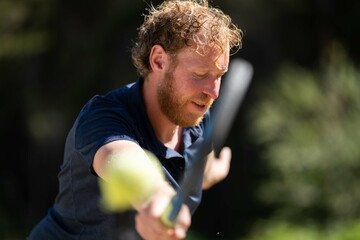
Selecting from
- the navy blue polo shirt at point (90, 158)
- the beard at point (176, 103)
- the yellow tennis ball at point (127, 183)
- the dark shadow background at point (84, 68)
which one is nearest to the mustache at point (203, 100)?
the beard at point (176, 103)

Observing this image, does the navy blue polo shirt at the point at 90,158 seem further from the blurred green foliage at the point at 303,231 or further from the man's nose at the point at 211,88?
the blurred green foliage at the point at 303,231

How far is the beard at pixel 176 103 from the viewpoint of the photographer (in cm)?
313

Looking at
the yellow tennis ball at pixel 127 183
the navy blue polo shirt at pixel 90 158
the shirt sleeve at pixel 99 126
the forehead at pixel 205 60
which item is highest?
the yellow tennis ball at pixel 127 183

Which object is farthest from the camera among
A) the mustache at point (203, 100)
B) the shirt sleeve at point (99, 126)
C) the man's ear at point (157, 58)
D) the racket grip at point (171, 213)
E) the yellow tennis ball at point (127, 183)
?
the man's ear at point (157, 58)

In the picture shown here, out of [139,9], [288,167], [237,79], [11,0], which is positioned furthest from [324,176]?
[237,79]

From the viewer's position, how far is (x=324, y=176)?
7.19 meters

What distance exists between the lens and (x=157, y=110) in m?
3.25

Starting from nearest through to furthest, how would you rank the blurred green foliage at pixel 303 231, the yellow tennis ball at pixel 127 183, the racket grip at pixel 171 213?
the yellow tennis ball at pixel 127 183
the racket grip at pixel 171 213
the blurred green foliage at pixel 303 231

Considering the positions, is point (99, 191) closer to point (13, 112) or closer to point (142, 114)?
point (142, 114)

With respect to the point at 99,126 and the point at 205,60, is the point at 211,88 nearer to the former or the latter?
the point at 205,60

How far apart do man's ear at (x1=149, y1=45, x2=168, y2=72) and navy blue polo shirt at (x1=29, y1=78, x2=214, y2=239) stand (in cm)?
11

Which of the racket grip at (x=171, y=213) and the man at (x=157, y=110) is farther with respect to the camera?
the man at (x=157, y=110)

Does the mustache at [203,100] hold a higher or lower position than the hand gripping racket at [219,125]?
lower

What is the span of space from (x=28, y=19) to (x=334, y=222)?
408cm
